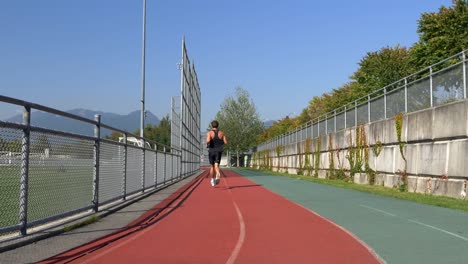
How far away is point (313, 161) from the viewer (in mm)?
35125

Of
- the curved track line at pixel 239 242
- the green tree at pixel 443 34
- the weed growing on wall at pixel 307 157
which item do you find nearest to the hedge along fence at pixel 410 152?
the weed growing on wall at pixel 307 157

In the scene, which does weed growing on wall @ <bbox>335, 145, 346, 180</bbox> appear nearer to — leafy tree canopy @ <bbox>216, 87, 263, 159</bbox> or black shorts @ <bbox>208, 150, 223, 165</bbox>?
black shorts @ <bbox>208, 150, 223, 165</bbox>

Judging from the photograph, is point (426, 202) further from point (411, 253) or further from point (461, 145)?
point (411, 253)

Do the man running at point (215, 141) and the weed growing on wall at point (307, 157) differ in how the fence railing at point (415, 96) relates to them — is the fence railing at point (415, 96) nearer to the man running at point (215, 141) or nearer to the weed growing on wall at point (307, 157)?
the weed growing on wall at point (307, 157)

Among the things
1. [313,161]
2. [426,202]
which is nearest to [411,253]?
[426,202]

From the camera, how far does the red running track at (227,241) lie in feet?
20.1

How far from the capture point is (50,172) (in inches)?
305

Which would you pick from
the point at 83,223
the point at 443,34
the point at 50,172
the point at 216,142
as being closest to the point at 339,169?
the point at 216,142

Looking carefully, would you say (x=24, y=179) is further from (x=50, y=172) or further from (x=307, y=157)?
(x=307, y=157)

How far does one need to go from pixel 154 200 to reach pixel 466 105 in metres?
8.63

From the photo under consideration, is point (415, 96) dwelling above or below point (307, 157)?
above

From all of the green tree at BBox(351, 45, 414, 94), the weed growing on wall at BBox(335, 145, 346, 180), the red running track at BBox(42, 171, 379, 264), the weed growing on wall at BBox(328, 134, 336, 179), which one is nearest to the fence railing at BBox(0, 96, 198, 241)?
the red running track at BBox(42, 171, 379, 264)

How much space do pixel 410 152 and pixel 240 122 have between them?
7714cm

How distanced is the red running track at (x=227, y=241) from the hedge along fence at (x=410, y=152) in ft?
17.1
